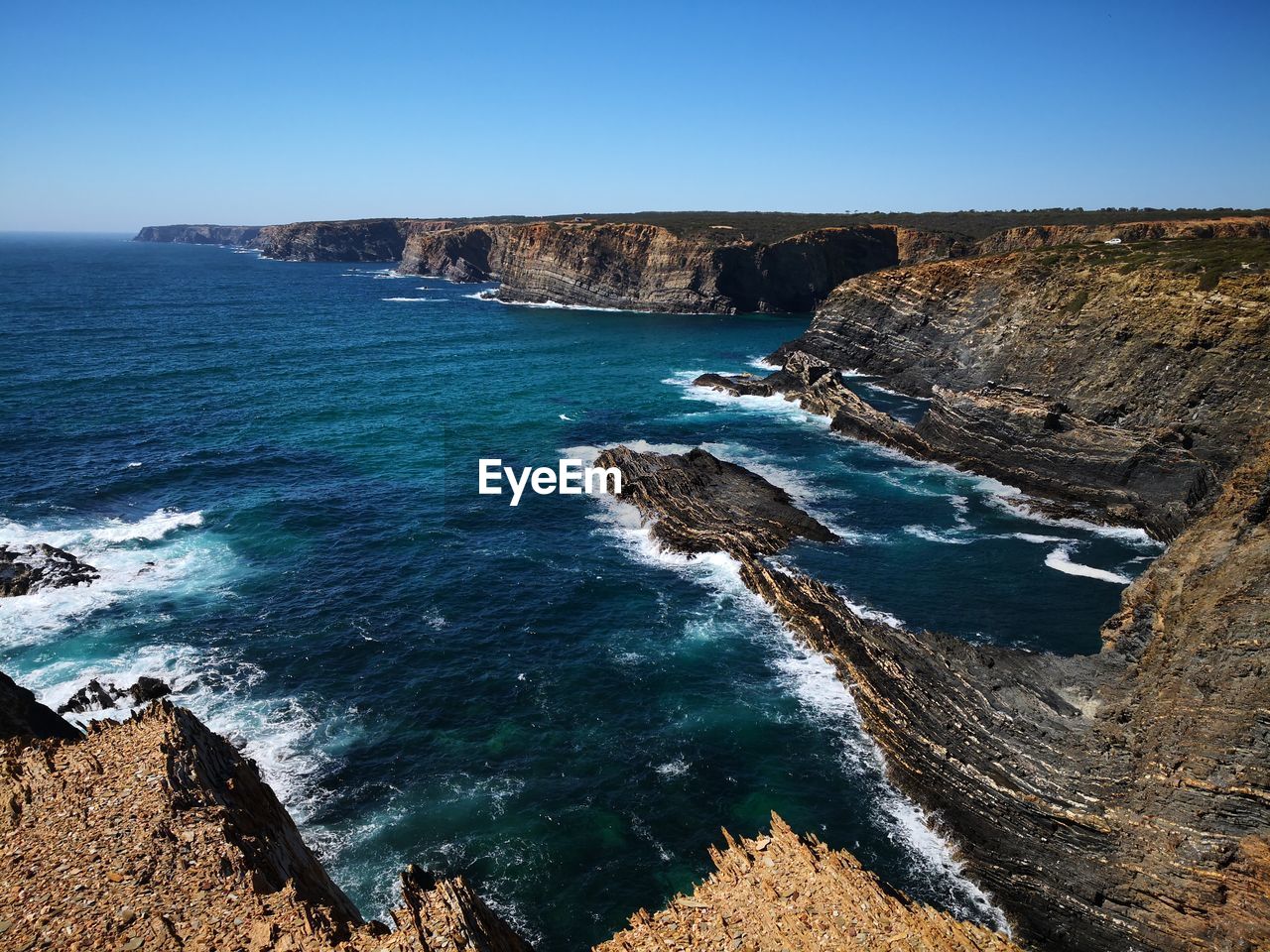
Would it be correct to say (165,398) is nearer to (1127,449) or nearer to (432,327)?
(432,327)

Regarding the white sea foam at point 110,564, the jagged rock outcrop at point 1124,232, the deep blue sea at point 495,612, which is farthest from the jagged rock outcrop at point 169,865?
the jagged rock outcrop at point 1124,232

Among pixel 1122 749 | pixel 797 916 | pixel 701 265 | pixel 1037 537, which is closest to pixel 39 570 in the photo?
pixel 797 916

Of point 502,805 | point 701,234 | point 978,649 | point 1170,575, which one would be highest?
point 701,234

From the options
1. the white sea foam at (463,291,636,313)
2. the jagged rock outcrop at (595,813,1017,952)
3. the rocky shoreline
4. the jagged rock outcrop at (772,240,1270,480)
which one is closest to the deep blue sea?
the rocky shoreline

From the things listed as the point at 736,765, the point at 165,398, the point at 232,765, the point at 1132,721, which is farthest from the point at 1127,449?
the point at 165,398

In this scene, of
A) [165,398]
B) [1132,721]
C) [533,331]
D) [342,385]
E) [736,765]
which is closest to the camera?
[1132,721]

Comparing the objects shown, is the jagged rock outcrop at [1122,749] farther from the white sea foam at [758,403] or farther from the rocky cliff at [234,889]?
the white sea foam at [758,403]

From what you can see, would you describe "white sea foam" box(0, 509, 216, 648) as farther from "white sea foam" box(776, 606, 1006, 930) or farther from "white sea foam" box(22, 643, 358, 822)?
"white sea foam" box(776, 606, 1006, 930)
